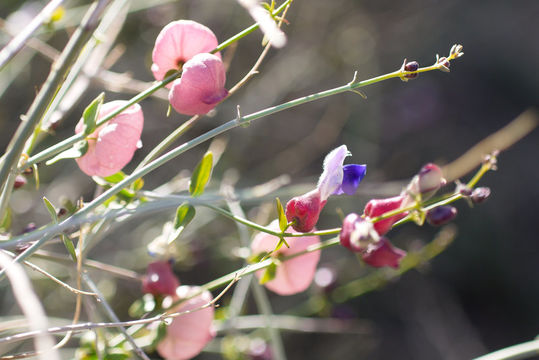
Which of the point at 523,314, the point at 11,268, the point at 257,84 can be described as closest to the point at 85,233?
the point at 11,268

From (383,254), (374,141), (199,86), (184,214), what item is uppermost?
(374,141)

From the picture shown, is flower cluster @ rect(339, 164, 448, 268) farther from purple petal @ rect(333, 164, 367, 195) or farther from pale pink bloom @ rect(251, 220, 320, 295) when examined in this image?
pale pink bloom @ rect(251, 220, 320, 295)

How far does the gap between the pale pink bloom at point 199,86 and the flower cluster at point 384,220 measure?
0.64 feet

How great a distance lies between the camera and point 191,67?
1.81ft

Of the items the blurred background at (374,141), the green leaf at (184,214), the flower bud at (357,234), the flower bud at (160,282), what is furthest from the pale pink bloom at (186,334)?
the blurred background at (374,141)

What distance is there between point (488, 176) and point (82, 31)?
193 centimetres

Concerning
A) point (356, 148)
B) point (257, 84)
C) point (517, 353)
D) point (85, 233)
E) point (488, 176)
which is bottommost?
point (517, 353)

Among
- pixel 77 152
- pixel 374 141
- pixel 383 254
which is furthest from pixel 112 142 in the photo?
pixel 374 141

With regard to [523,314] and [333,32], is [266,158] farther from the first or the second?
[523,314]

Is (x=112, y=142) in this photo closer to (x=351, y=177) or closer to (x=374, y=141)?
(x=351, y=177)

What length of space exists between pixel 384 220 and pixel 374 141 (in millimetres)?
1465

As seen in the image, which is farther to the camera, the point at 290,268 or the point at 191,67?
the point at 290,268

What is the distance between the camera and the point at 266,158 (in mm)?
1879

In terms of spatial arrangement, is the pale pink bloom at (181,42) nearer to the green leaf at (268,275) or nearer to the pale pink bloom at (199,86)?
the pale pink bloom at (199,86)
